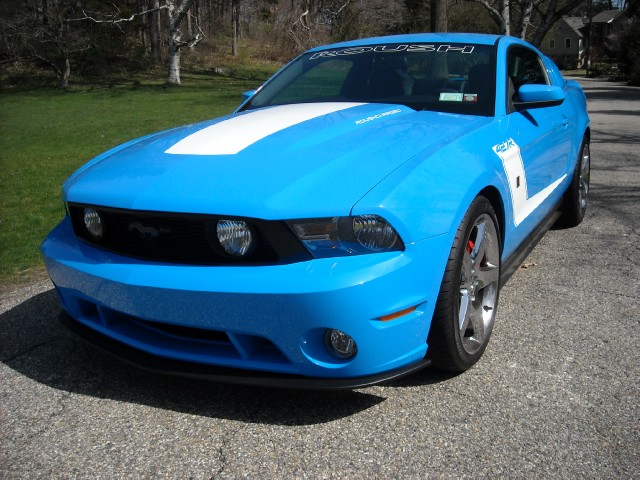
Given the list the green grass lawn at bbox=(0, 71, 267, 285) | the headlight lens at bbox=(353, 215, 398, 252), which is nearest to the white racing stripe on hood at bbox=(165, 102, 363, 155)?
the headlight lens at bbox=(353, 215, 398, 252)

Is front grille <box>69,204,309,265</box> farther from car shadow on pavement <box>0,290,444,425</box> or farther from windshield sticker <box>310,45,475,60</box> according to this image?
windshield sticker <box>310,45,475,60</box>

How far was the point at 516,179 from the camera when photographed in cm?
325

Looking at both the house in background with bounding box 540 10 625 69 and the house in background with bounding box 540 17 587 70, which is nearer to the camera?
the house in background with bounding box 540 10 625 69

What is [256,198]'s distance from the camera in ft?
7.52

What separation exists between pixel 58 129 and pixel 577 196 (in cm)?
1354

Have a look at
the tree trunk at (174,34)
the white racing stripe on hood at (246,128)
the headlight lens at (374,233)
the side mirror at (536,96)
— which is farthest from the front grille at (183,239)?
the tree trunk at (174,34)

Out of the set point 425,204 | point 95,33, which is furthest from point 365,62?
point 95,33

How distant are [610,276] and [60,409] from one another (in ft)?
10.7

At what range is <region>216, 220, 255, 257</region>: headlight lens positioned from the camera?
231 centimetres

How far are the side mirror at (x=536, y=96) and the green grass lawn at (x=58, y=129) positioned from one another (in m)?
3.40

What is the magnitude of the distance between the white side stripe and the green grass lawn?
3.24 metres

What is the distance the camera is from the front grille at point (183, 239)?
2.27 m

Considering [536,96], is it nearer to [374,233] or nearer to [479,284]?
[479,284]

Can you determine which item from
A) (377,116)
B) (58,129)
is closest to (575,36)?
(58,129)
